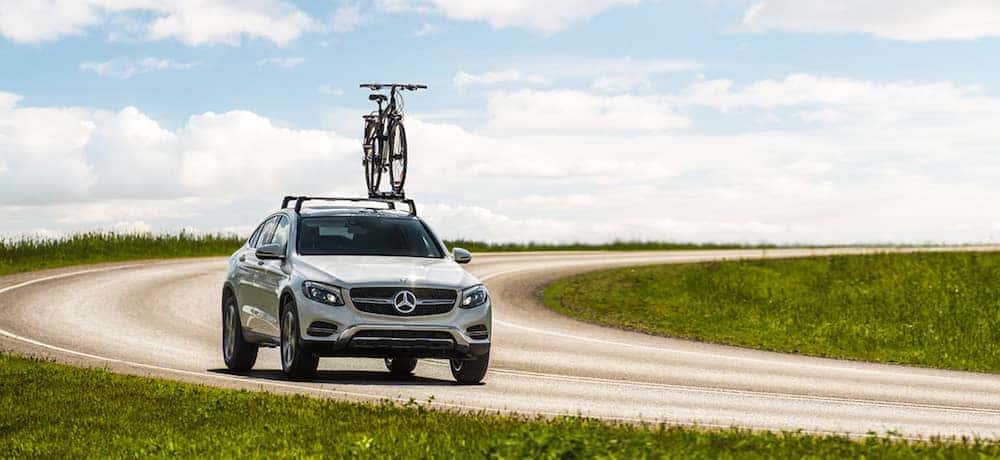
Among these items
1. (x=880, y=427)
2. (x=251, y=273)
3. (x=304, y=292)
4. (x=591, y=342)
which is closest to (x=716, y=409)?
(x=880, y=427)

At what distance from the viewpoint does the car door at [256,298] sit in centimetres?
1473

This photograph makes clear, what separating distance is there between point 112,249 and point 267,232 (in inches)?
1063

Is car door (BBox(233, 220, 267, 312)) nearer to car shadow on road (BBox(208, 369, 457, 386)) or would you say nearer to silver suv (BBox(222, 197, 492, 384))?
silver suv (BBox(222, 197, 492, 384))

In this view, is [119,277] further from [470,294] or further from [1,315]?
[470,294]

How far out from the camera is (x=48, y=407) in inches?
505

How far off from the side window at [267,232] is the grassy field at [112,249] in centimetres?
1978

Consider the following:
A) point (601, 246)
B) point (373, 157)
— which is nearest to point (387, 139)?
point (373, 157)

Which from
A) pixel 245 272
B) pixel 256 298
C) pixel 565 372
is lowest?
pixel 565 372

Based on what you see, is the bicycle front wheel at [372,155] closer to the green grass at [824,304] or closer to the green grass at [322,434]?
the green grass at [824,304]

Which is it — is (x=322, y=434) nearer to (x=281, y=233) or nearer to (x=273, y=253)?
(x=273, y=253)

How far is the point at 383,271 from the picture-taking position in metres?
13.6

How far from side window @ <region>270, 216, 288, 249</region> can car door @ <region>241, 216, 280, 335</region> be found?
0.17 metres

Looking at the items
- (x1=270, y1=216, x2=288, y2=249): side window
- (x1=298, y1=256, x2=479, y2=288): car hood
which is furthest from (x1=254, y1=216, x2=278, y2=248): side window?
(x1=298, y1=256, x2=479, y2=288): car hood

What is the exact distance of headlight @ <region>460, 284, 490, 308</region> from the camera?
1359 cm
